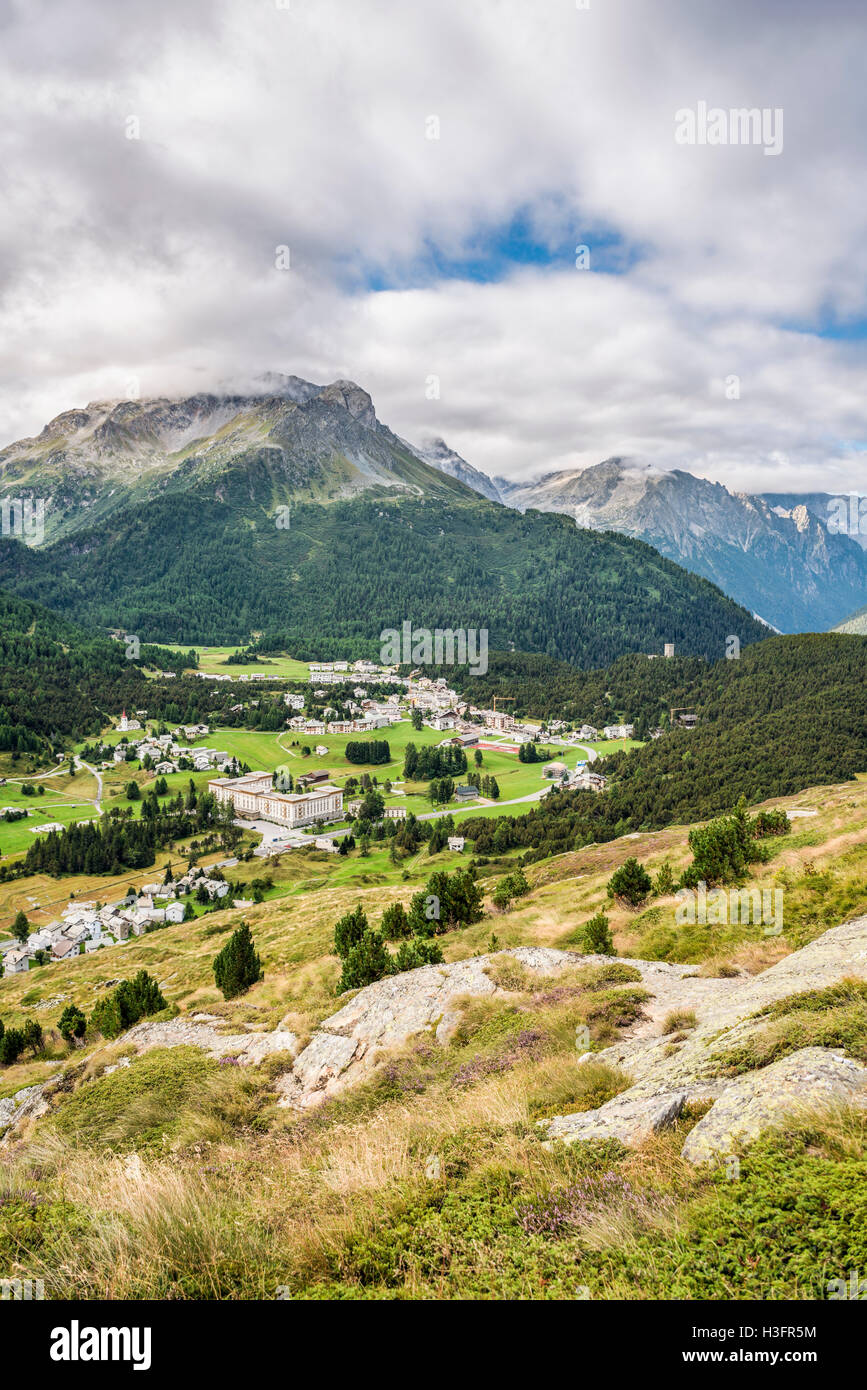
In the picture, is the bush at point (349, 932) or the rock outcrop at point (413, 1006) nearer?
the rock outcrop at point (413, 1006)

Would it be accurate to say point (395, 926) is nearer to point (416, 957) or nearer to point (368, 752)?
point (416, 957)

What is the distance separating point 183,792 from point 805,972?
106603mm

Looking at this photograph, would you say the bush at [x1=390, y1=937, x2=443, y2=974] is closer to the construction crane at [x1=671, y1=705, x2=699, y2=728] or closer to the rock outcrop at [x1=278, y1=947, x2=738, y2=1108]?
A: the rock outcrop at [x1=278, y1=947, x2=738, y2=1108]

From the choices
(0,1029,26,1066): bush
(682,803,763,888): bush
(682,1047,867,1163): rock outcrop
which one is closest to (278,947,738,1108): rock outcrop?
(682,1047,867,1163): rock outcrop

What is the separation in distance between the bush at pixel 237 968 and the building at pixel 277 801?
69.7m

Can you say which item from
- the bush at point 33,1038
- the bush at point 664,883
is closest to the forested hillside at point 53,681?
the bush at point 33,1038

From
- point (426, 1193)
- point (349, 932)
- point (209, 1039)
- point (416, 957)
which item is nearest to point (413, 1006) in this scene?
point (416, 957)

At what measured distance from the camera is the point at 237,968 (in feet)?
91.5

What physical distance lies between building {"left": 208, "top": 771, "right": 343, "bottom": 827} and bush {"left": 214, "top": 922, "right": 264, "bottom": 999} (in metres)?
69.7

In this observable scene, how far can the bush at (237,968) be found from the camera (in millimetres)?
27658

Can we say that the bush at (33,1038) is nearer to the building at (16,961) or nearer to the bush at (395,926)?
the bush at (395,926)

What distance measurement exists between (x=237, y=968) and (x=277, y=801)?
73478mm
